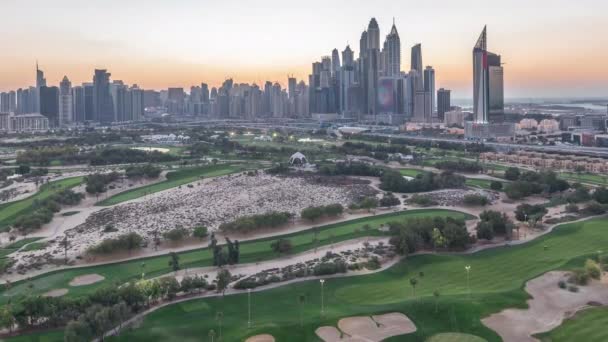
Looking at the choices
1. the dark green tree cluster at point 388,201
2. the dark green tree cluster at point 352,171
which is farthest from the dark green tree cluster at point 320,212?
the dark green tree cluster at point 352,171

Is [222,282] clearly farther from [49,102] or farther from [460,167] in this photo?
[49,102]

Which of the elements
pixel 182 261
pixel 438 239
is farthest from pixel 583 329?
pixel 182 261

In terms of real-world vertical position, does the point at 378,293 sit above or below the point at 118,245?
below

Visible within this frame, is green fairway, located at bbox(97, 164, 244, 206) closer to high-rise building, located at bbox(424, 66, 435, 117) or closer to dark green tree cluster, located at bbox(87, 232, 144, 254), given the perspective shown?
dark green tree cluster, located at bbox(87, 232, 144, 254)

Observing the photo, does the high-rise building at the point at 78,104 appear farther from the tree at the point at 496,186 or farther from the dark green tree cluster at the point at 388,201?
the tree at the point at 496,186

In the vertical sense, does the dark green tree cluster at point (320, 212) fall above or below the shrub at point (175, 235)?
above
